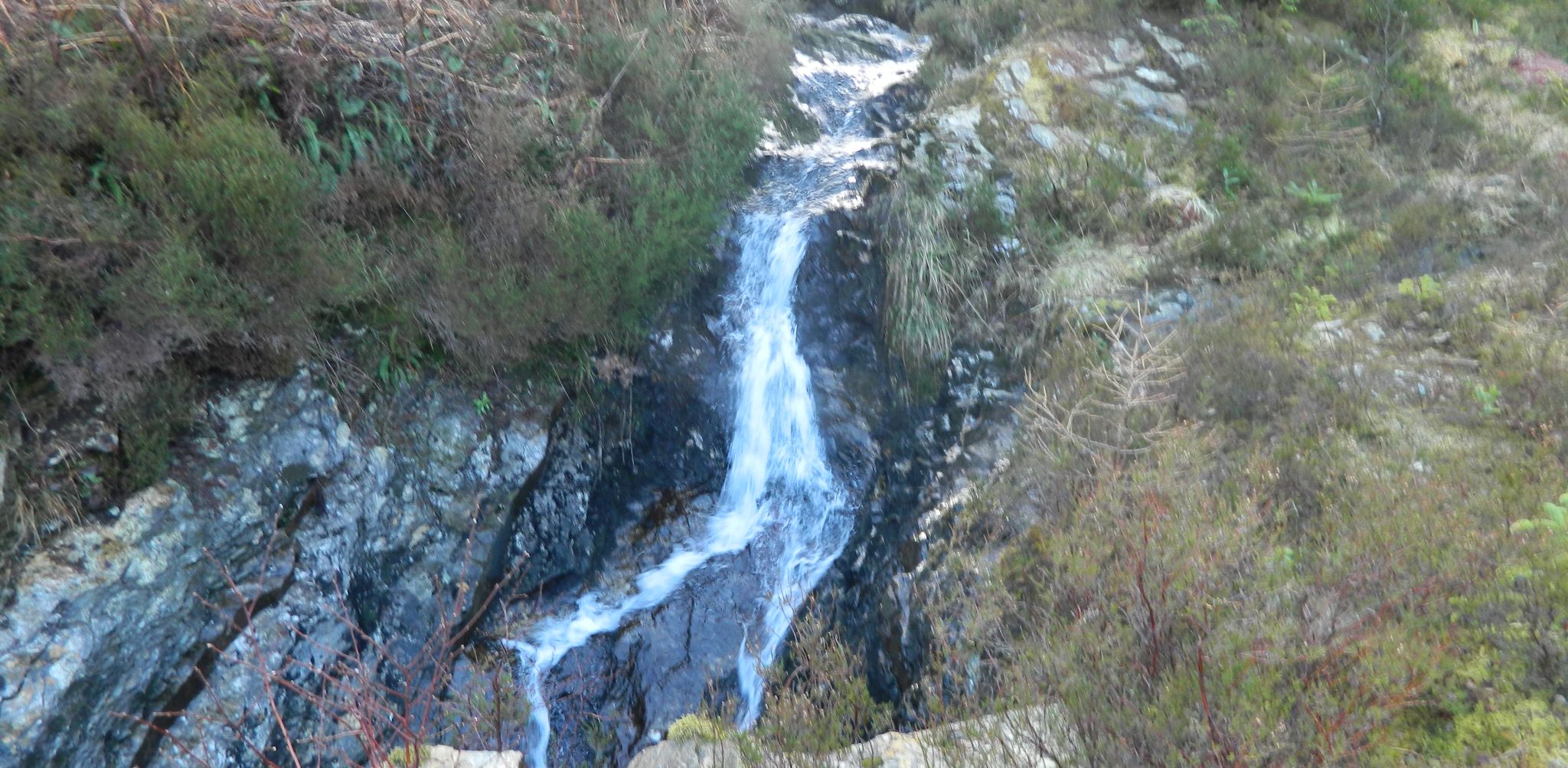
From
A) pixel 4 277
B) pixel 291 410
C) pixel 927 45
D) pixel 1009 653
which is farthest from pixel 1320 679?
pixel 927 45

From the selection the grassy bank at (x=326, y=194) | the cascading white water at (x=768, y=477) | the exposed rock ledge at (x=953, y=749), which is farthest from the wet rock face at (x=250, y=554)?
the exposed rock ledge at (x=953, y=749)

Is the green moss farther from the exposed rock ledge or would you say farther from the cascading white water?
the cascading white water

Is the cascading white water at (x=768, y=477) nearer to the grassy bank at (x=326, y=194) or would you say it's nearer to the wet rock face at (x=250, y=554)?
the grassy bank at (x=326, y=194)

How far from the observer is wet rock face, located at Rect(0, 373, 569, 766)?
12.6 feet

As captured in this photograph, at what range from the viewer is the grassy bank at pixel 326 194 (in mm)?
3924

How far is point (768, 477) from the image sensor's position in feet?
20.1

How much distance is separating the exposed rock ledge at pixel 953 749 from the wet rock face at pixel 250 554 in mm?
1465

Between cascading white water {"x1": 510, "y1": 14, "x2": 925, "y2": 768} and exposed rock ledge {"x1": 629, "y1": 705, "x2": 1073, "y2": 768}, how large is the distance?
3.35 feet

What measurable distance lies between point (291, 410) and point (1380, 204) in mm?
7708

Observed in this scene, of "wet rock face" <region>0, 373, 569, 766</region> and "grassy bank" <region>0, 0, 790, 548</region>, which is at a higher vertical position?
"grassy bank" <region>0, 0, 790, 548</region>

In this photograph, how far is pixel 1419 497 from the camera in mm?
3738

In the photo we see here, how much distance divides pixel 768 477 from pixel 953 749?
309 centimetres

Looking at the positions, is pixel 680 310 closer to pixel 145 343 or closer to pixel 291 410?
pixel 291 410

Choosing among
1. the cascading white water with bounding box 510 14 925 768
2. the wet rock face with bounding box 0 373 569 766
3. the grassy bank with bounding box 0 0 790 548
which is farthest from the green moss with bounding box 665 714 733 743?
the grassy bank with bounding box 0 0 790 548
